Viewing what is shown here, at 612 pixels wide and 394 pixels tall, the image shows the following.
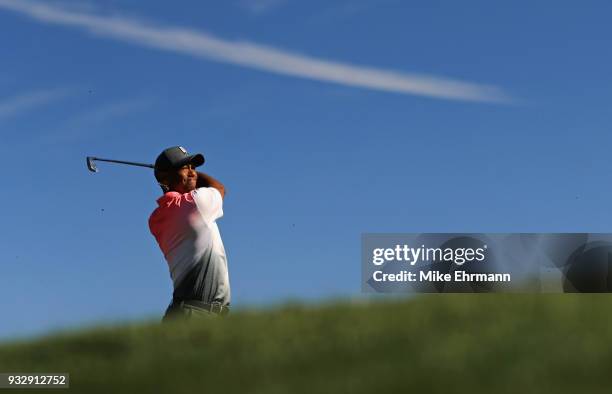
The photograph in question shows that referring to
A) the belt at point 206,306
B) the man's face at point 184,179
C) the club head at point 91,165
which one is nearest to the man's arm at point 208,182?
the man's face at point 184,179

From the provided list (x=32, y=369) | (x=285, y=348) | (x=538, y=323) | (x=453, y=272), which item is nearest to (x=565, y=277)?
(x=453, y=272)

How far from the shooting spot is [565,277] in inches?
696

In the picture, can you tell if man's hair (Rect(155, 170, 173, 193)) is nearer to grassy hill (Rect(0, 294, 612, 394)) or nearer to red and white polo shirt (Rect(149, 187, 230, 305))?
red and white polo shirt (Rect(149, 187, 230, 305))

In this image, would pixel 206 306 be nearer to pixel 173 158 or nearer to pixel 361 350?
pixel 173 158

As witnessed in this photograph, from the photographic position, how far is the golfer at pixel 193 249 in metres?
12.1

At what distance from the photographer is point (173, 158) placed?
1281 centimetres

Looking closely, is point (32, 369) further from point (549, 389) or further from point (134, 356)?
point (549, 389)

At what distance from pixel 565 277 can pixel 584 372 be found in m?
10.1

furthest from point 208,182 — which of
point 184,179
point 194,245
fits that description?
point 194,245

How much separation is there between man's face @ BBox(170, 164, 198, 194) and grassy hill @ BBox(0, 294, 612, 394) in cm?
200

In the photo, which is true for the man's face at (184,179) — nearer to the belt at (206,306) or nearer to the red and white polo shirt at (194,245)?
the red and white polo shirt at (194,245)

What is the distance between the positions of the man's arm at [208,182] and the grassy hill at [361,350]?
2018mm

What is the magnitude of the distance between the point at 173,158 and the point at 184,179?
0.35 m

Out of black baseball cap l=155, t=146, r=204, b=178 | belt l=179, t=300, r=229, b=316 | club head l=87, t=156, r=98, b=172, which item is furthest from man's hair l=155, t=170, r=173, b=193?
club head l=87, t=156, r=98, b=172
